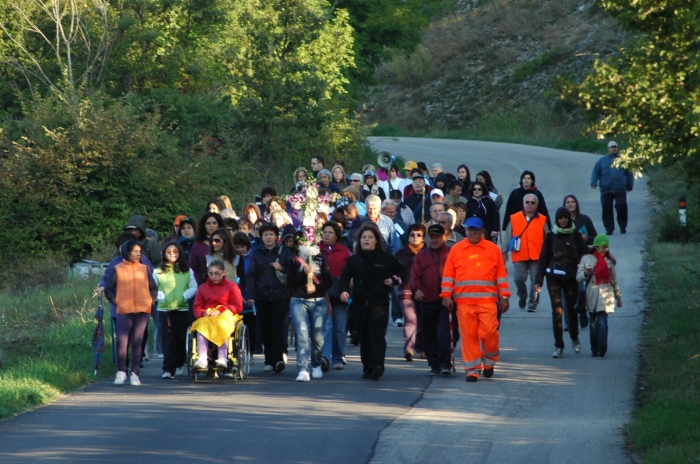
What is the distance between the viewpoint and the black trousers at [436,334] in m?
12.4

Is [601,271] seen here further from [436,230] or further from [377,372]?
[377,372]

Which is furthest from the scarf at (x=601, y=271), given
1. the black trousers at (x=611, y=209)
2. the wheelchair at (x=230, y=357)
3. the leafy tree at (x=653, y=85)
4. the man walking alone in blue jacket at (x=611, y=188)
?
the black trousers at (x=611, y=209)

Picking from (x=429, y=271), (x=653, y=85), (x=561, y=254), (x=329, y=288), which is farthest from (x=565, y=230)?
(x=653, y=85)

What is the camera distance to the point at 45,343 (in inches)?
613

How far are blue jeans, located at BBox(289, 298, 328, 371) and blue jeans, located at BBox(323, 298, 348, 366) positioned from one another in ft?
0.70

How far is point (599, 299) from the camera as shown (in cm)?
1307

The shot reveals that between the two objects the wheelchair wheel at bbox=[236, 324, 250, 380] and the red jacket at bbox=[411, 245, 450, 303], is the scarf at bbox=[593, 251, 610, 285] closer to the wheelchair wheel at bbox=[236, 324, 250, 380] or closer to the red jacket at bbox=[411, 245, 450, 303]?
the red jacket at bbox=[411, 245, 450, 303]

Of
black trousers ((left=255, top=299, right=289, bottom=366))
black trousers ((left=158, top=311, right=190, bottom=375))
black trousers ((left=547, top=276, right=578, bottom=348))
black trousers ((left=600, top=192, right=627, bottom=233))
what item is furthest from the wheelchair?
black trousers ((left=600, top=192, right=627, bottom=233))

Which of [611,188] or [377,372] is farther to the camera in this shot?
[611,188]

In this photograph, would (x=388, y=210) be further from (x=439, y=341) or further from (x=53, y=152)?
(x=53, y=152)

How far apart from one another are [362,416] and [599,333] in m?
4.23

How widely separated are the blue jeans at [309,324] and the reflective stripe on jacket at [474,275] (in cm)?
160

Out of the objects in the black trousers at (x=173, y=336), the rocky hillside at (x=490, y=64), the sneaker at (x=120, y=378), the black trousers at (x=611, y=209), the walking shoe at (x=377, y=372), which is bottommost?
the sneaker at (x=120, y=378)

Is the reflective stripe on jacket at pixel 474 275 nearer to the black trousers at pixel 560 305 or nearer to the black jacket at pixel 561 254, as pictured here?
the black trousers at pixel 560 305
